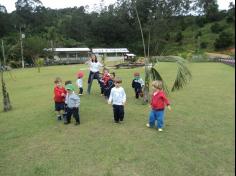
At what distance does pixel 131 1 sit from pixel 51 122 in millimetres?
5816

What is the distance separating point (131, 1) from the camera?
450 inches

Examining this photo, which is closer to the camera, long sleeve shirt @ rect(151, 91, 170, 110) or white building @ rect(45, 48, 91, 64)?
long sleeve shirt @ rect(151, 91, 170, 110)

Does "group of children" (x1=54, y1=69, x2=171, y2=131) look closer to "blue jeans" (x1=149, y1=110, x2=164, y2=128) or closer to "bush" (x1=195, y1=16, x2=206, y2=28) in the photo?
"blue jeans" (x1=149, y1=110, x2=164, y2=128)

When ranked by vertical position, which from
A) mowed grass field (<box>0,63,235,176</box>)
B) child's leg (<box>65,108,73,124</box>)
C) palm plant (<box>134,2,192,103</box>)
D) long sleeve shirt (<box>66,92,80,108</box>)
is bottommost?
mowed grass field (<box>0,63,235,176</box>)

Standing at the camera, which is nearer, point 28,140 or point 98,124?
point 28,140

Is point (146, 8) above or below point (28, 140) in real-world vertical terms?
above

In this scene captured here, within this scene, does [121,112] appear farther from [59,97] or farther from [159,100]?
[59,97]

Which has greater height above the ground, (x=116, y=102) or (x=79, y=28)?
(x=79, y=28)

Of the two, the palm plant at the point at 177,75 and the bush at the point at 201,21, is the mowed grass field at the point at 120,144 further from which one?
the bush at the point at 201,21

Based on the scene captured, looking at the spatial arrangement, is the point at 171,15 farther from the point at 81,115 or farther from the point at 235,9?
the point at 235,9

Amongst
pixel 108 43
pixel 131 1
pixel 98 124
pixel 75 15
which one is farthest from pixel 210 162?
pixel 75 15

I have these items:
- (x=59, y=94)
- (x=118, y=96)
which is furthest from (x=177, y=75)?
(x=59, y=94)

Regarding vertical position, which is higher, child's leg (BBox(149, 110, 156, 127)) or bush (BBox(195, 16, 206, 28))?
bush (BBox(195, 16, 206, 28))

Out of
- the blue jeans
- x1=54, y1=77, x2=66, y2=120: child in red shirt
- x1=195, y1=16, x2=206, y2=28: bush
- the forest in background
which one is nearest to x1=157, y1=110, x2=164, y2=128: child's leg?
the blue jeans
